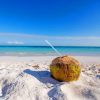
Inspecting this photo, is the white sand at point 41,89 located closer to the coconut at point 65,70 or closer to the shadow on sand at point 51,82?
the shadow on sand at point 51,82

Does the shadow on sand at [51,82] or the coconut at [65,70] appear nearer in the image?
the shadow on sand at [51,82]

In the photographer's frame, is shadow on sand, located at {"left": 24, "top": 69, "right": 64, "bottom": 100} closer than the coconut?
Yes

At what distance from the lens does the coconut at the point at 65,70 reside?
4.60 meters

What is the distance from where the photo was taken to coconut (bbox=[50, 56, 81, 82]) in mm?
4602

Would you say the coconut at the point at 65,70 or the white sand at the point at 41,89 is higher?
the coconut at the point at 65,70

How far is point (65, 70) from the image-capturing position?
459cm

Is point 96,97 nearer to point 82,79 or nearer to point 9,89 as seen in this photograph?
point 82,79

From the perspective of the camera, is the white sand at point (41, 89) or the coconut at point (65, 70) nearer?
the white sand at point (41, 89)

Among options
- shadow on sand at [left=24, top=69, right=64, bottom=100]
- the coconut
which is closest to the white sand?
shadow on sand at [left=24, top=69, right=64, bottom=100]

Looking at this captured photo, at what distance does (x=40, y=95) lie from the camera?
3.85 m

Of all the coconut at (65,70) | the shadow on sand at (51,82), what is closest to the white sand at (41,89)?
the shadow on sand at (51,82)

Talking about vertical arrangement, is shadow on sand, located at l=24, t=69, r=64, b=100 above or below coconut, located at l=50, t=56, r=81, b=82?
below

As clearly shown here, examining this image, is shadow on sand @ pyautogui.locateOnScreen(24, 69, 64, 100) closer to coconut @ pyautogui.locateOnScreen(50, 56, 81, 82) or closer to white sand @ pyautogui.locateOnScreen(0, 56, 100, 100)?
white sand @ pyautogui.locateOnScreen(0, 56, 100, 100)

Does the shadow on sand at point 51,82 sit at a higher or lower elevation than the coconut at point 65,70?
lower
